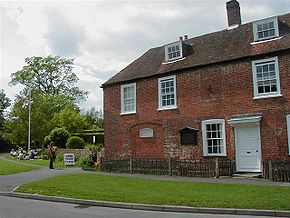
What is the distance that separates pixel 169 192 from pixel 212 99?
8547 mm

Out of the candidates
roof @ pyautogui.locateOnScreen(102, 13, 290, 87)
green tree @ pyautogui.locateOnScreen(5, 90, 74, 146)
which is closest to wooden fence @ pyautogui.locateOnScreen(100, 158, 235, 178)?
roof @ pyautogui.locateOnScreen(102, 13, 290, 87)

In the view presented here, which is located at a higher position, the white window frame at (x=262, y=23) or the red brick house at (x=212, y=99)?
the white window frame at (x=262, y=23)

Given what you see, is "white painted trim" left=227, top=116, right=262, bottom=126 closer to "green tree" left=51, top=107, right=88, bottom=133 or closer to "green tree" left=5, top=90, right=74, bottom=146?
"green tree" left=51, top=107, right=88, bottom=133

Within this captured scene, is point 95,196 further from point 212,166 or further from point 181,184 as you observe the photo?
point 212,166

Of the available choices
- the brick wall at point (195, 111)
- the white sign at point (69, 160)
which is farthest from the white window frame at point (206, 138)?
the white sign at point (69, 160)

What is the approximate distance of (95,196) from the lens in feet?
40.3

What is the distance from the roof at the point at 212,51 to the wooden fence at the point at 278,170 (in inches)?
232

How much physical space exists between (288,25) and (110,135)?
13383 millimetres

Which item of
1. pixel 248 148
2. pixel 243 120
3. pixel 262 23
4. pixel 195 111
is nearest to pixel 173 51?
pixel 195 111

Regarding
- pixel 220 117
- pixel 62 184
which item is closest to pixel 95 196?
pixel 62 184

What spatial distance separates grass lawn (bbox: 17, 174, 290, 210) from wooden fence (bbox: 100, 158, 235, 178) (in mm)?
3213

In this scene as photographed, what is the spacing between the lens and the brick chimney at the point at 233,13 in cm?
2306

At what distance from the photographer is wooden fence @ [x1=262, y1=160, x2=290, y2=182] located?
50.1 ft

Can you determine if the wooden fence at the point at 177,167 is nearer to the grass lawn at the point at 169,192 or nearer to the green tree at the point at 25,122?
the grass lawn at the point at 169,192
